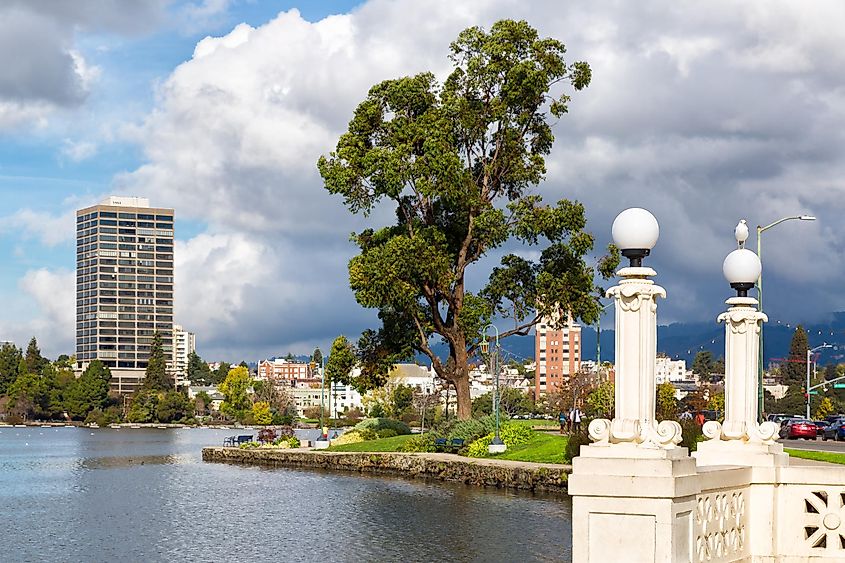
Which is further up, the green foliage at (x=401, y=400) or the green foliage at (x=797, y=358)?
the green foliage at (x=797, y=358)

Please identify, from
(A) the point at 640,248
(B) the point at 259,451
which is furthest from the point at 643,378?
(B) the point at 259,451

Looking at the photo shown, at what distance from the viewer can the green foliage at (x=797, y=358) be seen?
5502 inches

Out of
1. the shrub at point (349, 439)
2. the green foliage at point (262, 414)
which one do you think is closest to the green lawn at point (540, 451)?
the shrub at point (349, 439)

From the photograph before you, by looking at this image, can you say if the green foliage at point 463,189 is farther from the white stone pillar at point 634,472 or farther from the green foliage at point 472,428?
the white stone pillar at point 634,472

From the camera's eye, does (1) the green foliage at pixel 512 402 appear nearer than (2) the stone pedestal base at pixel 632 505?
No

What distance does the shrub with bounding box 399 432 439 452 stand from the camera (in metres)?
54.4

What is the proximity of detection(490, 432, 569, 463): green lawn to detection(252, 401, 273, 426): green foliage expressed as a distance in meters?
140

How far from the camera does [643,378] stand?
11.0 meters

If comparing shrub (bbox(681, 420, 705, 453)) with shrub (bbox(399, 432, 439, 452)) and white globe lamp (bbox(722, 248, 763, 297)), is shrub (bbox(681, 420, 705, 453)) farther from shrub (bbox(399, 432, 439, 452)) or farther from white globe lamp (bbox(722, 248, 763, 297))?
shrub (bbox(399, 432, 439, 452))

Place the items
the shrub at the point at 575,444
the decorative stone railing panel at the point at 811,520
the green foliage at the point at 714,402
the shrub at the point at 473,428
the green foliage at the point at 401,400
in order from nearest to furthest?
the decorative stone railing panel at the point at 811,520
the shrub at the point at 575,444
the shrub at the point at 473,428
the green foliage at the point at 714,402
the green foliage at the point at 401,400

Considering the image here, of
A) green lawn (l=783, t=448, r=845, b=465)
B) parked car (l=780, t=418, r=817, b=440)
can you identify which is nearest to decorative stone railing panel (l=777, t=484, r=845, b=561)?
green lawn (l=783, t=448, r=845, b=465)

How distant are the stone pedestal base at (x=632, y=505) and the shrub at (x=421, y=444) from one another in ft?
143

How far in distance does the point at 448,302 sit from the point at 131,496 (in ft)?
49.8

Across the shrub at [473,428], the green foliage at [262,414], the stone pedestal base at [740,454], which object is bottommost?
the green foliage at [262,414]
